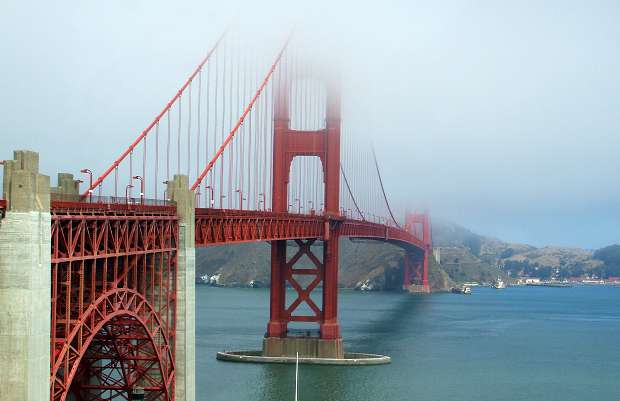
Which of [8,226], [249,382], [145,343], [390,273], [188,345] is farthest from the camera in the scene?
[390,273]

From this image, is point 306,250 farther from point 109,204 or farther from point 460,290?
point 460,290

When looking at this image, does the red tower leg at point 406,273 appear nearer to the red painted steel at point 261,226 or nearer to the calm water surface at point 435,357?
the calm water surface at point 435,357

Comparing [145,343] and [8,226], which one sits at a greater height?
[8,226]

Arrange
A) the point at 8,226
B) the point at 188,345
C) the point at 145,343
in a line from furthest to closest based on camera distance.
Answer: the point at 188,345
the point at 145,343
the point at 8,226

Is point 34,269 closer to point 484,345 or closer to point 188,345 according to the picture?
point 188,345

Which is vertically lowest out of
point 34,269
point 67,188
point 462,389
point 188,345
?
point 462,389

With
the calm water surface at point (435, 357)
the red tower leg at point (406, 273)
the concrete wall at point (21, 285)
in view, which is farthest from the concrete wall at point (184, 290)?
the red tower leg at point (406, 273)

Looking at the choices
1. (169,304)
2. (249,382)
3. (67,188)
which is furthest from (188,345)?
(249,382)
